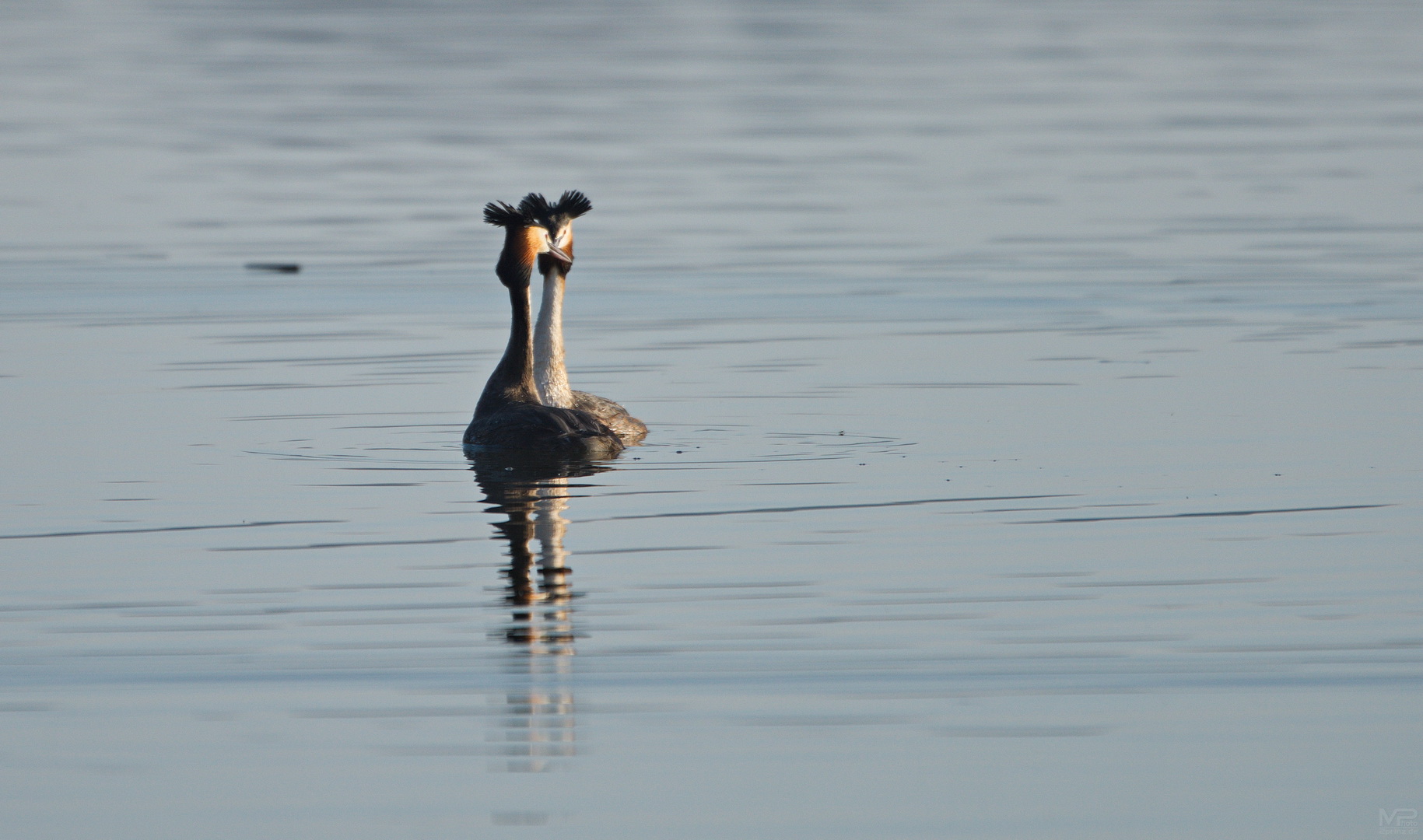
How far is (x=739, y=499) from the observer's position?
1286cm

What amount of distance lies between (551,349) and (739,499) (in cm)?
368

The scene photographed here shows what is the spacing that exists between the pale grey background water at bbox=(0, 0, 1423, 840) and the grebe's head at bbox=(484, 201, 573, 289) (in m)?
1.24

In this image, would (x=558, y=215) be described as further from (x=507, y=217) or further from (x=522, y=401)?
(x=522, y=401)

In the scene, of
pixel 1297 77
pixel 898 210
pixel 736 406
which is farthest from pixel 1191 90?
pixel 736 406

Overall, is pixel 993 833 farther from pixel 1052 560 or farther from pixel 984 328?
pixel 984 328

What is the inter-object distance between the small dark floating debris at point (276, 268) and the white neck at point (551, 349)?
824 cm

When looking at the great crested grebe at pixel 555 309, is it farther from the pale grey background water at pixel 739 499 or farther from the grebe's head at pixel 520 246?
the pale grey background water at pixel 739 499

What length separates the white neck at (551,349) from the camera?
1606cm

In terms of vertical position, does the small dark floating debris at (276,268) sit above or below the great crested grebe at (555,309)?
above

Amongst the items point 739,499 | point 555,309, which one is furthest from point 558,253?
point 739,499

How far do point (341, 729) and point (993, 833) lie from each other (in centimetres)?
258

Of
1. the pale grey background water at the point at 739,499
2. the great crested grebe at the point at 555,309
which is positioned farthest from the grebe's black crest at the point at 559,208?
the pale grey background water at the point at 739,499

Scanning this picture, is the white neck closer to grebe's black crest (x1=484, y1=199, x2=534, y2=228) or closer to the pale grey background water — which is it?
grebe's black crest (x1=484, y1=199, x2=534, y2=228)

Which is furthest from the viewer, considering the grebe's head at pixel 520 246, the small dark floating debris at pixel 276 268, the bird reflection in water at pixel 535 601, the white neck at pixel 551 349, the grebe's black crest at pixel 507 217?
the small dark floating debris at pixel 276 268
